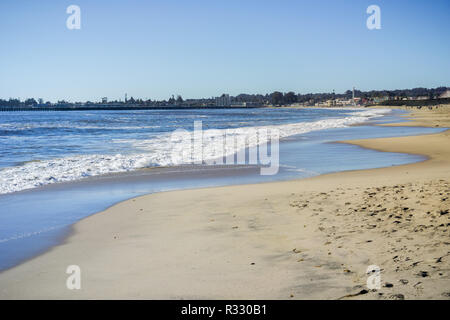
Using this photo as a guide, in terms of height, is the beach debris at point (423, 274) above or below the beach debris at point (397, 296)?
above

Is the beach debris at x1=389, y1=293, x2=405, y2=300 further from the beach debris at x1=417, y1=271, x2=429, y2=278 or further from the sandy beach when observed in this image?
the beach debris at x1=417, y1=271, x2=429, y2=278

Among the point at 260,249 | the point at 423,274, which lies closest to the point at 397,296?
the point at 423,274

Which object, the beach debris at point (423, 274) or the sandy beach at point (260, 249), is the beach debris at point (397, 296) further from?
the beach debris at point (423, 274)

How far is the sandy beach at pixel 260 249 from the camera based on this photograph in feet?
13.9

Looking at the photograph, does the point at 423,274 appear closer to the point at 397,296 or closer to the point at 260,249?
the point at 397,296

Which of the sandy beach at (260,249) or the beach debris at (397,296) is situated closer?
the beach debris at (397,296)

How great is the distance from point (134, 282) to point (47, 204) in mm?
5454

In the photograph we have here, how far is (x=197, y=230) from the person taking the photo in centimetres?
664

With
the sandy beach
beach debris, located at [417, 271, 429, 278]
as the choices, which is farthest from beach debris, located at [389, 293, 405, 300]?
beach debris, located at [417, 271, 429, 278]

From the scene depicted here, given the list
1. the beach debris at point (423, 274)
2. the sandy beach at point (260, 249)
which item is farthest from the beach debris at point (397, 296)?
the beach debris at point (423, 274)

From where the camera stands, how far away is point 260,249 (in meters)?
5.49

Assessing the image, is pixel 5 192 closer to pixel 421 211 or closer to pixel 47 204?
pixel 47 204
